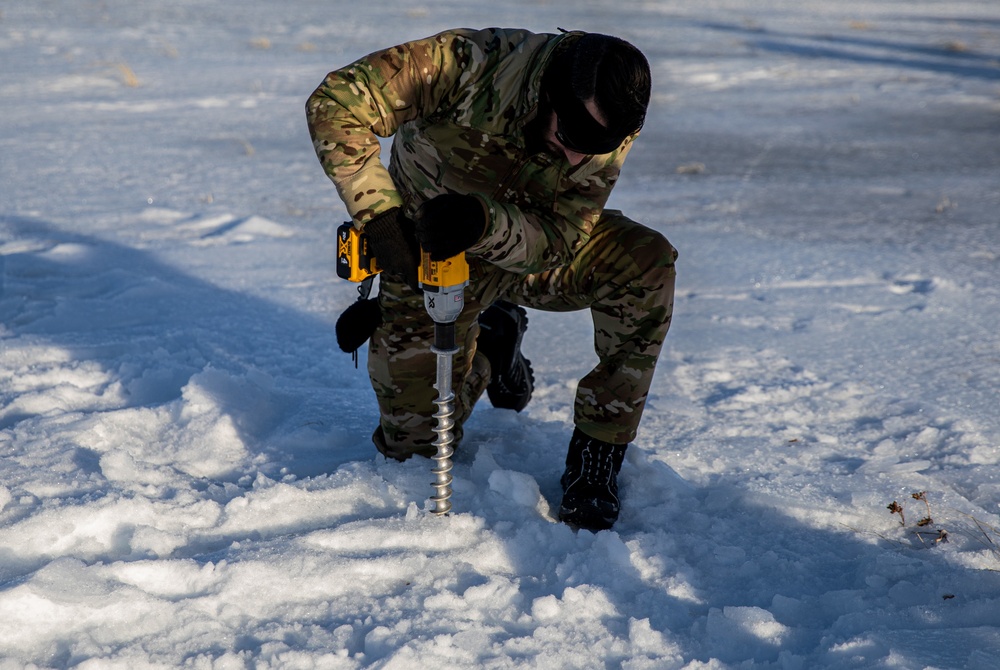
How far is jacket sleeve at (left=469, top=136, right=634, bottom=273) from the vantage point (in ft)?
7.03

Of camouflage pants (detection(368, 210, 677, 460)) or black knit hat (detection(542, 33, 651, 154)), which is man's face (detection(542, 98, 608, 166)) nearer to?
black knit hat (detection(542, 33, 651, 154))

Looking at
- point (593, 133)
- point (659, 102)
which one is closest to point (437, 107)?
point (593, 133)

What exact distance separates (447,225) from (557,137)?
0.46 m

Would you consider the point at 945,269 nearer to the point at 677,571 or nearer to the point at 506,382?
the point at 506,382

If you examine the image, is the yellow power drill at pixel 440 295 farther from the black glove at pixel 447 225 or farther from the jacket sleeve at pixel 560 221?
the jacket sleeve at pixel 560 221

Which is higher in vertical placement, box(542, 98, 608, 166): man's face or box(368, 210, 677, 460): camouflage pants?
box(542, 98, 608, 166): man's face

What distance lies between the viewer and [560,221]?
2.31 m

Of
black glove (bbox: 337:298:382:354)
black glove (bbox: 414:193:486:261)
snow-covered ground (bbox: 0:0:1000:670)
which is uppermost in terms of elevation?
black glove (bbox: 414:193:486:261)

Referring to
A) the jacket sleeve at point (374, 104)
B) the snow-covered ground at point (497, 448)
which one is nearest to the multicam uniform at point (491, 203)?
the jacket sleeve at point (374, 104)

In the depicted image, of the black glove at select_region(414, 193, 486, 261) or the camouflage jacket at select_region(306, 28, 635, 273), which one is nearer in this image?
the black glove at select_region(414, 193, 486, 261)

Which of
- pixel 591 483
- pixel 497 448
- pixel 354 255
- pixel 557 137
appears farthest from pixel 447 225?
pixel 497 448

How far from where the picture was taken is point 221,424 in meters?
2.60

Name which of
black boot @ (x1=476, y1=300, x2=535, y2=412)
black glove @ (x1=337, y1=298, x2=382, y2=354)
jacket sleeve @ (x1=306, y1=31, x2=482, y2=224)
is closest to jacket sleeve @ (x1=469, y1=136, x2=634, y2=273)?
jacket sleeve @ (x1=306, y1=31, x2=482, y2=224)

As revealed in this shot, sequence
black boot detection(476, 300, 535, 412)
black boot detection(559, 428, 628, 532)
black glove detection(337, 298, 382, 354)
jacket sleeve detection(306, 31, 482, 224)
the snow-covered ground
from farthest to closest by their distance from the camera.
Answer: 1. black boot detection(476, 300, 535, 412)
2. black glove detection(337, 298, 382, 354)
3. black boot detection(559, 428, 628, 532)
4. jacket sleeve detection(306, 31, 482, 224)
5. the snow-covered ground
